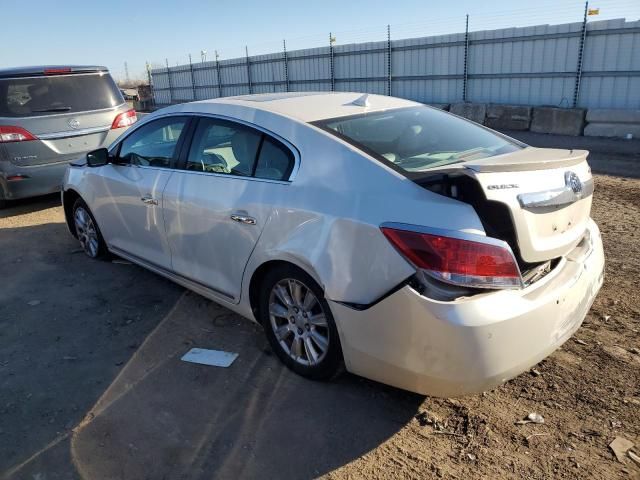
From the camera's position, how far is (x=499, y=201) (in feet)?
7.97

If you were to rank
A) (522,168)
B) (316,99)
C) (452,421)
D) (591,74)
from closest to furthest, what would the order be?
(522,168) → (452,421) → (316,99) → (591,74)

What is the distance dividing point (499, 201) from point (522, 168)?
0.93 ft

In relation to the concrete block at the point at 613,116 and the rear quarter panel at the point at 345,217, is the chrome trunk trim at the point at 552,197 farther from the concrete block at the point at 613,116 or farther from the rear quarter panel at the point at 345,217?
the concrete block at the point at 613,116

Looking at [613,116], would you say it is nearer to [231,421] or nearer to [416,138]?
[416,138]

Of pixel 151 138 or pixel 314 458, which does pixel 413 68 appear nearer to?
pixel 151 138

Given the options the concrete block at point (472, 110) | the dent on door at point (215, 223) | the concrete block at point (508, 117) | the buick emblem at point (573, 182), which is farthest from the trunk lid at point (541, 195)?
the concrete block at point (472, 110)

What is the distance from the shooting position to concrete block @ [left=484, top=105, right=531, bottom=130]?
13.7 meters

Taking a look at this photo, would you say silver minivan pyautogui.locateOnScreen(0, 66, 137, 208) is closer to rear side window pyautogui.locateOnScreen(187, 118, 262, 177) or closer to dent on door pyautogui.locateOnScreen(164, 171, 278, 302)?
dent on door pyautogui.locateOnScreen(164, 171, 278, 302)

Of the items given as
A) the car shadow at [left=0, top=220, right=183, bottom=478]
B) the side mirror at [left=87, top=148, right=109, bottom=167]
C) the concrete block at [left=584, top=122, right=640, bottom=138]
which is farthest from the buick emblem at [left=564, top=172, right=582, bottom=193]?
the concrete block at [left=584, top=122, right=640, bottom=138]

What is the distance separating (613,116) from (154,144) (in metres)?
11.3

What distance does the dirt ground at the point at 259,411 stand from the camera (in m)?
2.56

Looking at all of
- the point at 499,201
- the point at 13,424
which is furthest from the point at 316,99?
the point at 13,424

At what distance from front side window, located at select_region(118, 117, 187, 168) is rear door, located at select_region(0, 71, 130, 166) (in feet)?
9.92

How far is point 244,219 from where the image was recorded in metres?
3.28
